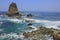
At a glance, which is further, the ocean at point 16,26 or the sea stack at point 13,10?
the sea stack at point 13,10

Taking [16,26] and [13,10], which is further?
[13,10]

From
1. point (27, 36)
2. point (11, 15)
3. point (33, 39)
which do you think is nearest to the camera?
point (33, 39)

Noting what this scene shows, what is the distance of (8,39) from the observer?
14578 millimetres

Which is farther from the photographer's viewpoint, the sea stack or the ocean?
the sea stack

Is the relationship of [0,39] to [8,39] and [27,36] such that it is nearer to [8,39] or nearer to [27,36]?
[8,39]

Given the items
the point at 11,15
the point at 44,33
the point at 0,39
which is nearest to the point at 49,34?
the point at 44,33

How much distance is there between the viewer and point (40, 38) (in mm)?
14398

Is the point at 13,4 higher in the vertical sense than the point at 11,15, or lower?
higher

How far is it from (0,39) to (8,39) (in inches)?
30.5

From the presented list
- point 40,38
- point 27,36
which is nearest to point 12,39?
point 27,36

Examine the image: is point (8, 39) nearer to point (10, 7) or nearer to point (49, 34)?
point (49, 34)

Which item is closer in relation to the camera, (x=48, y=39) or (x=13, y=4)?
(x=48, y=39)

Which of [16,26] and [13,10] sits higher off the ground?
[13,10]

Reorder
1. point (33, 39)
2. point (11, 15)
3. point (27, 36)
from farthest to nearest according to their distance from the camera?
point (11, 15) < point (27, 36) < point (33, 39)
